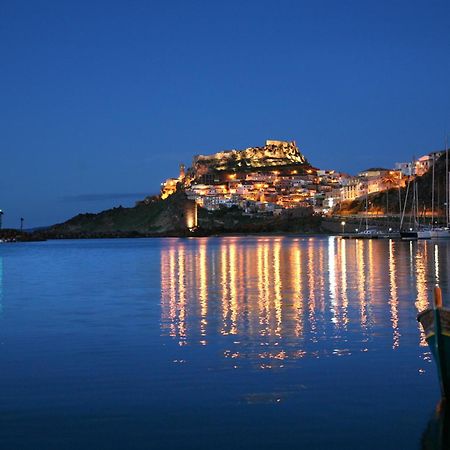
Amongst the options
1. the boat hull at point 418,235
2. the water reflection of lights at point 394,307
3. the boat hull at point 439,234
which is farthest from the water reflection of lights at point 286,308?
the boat hull at point 439,234

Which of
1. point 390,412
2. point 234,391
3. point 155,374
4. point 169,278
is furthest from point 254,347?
point 169,278

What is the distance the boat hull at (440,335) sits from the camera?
33.1ft

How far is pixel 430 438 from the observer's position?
9.41 metres

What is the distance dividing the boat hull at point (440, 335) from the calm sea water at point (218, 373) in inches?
29.1

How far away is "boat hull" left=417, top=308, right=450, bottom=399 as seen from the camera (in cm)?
1008

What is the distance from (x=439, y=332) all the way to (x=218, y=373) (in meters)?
4.76

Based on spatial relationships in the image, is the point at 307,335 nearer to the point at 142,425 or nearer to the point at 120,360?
the point at 120,360

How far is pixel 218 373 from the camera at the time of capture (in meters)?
13.5

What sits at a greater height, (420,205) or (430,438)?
(420,205)

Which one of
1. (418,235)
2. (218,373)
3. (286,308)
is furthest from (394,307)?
(418,235)

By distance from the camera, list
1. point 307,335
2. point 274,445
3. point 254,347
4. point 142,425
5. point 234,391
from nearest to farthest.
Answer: point 274,445 < point 142,425 < point 234,391 < point 254,347 < point 307,335

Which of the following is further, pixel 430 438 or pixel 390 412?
pixel 390 412

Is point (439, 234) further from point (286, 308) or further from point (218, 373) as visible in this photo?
point (218, 373)

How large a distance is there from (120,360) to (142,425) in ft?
16.9
